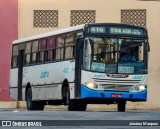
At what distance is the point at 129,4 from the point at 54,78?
11.6 metres

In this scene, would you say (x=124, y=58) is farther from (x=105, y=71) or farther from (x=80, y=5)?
(x=80, y=5)

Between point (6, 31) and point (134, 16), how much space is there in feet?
20.6

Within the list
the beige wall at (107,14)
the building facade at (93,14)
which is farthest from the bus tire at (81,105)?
the building facade at (93,14)

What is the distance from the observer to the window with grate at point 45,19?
125ft

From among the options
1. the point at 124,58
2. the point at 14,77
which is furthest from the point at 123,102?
the point at 14,77

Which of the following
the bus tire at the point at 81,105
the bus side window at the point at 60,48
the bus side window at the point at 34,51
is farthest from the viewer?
the bus side window at the point at 34,51

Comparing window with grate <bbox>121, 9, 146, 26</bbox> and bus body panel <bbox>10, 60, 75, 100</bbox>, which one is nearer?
bus body panel <bbox>10, 60, 75, 100</bbox>

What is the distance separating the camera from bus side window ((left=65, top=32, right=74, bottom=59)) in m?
25.7

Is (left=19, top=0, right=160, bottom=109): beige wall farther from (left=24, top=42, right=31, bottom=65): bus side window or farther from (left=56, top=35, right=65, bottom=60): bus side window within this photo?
(left=56, top=35, right=65, bottom=60): bus side window

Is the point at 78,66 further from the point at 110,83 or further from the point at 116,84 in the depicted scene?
the point at 116,84

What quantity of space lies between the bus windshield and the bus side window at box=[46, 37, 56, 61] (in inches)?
103

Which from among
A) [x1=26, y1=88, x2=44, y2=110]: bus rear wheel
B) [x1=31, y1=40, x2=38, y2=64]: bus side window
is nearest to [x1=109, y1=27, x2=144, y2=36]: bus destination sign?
[x1=31, y1=40, x2=38, y2=64]: bus side window

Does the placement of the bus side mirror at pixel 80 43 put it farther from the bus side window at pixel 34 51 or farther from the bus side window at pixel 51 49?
the bus side window at pixel 34 51

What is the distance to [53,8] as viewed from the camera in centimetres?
3788
